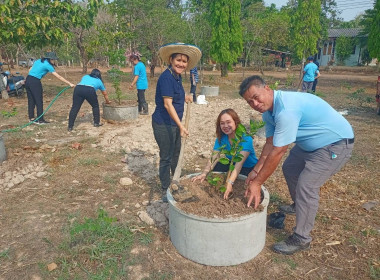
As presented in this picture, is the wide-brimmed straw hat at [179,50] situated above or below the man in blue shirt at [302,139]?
above

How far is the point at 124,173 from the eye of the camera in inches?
172

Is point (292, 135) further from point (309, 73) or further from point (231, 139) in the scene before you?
point (309, 73)

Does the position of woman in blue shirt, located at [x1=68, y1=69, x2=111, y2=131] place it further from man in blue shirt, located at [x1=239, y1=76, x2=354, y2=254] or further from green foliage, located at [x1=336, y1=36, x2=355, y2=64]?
green foliage, located at [x1=336, y1=36, x2=355, y2=64]

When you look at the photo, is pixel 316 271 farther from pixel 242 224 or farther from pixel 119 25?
pixel 119 25

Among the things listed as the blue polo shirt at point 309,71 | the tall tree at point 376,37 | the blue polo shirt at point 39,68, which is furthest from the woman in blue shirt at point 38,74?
the tall tree at point 376,37

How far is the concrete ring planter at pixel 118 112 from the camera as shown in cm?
677

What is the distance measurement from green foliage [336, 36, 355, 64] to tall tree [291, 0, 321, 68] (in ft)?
58.1

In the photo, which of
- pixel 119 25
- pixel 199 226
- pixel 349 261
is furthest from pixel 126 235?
pixel 119 25

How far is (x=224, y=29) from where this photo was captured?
58.7 ft

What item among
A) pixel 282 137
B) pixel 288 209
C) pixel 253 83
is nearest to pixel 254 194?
pixel 282 137

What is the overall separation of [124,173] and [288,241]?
2.61 meters

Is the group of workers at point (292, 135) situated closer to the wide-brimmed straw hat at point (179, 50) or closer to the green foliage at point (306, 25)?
the wide-brimmed straw hat at point (179, 50)

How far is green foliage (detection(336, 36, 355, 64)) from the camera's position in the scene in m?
33.5

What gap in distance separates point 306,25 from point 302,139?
62.7 feet
